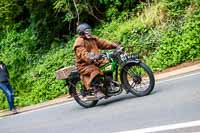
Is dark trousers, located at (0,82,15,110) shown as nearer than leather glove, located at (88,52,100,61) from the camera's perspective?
No

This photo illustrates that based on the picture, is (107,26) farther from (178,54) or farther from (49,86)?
(178,54)

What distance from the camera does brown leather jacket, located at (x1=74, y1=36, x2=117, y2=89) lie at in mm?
10984

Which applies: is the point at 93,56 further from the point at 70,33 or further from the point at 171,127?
the point at 70,33

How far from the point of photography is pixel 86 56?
35.8 feet

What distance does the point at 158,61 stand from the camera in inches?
578

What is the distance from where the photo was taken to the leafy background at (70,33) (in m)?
15.1

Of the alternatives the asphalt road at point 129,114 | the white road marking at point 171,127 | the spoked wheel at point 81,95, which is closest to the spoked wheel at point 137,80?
the asphalt road at point 129,114

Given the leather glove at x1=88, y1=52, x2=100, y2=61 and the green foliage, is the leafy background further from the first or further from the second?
the leather glove at x1=88, y1=52, x2=100, y2=61

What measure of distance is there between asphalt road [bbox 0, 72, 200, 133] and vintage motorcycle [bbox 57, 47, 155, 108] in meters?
0.22

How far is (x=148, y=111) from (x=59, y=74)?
3.18 meters

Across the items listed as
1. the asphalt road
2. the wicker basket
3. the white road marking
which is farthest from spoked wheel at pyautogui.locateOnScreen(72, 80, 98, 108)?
the white road marking

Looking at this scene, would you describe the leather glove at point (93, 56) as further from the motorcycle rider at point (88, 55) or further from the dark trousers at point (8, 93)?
the dark trousers at point (8, 93)

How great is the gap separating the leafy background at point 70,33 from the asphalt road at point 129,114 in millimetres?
2889

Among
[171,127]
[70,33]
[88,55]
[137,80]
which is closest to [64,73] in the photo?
[88,55]
